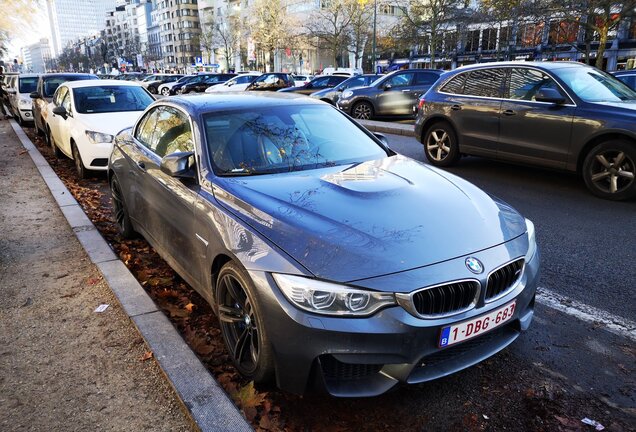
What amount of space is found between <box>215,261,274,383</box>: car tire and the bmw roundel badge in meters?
1.08

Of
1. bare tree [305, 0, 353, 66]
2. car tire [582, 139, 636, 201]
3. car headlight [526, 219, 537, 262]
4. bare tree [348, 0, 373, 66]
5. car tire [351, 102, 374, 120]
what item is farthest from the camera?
bare tree [305, 0, 353, 66]

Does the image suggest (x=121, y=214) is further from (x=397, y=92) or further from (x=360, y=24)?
(x=360, y=24)

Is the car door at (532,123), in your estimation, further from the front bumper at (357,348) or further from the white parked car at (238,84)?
the white parked car at (238,84)

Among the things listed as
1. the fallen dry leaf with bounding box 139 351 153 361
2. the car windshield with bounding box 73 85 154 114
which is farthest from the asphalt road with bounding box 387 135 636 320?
the car windshield with bounding box 73 85 154 114

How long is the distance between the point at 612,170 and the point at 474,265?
5011 mm

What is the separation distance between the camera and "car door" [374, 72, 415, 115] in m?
15.9

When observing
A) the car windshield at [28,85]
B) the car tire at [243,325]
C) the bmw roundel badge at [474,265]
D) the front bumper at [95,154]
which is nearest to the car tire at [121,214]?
the car tire at [243,325]

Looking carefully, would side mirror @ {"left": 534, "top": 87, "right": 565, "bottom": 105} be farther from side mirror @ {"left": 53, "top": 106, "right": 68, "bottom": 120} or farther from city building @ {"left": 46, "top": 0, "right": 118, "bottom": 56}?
city building @ {"left": 46, "top": 0, "right": 118, "bottom": 56}

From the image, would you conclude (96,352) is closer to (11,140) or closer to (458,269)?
(458,269)

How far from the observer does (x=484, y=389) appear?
9.08ft

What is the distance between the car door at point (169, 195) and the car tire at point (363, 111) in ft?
40.3

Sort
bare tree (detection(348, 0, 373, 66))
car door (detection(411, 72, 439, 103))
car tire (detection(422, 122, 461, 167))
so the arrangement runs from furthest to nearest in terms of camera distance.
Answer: bare tree (detection(348, 0, 373, 66))
car door (detection(411, 72, 439, 103))
car tire (detection(422, 122, 461, 167))

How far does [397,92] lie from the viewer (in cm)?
1587

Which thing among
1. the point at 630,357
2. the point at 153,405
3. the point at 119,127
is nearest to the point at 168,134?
the point at 153,405
